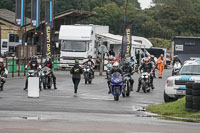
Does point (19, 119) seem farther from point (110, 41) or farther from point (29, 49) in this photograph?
point (110, 41)

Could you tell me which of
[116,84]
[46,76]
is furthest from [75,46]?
[116,84]

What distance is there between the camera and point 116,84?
23547 millimetres

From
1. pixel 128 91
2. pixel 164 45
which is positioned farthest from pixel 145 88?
pixel 164 45

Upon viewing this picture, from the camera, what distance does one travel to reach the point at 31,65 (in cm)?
2734

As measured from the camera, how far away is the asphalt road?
42.1 feet

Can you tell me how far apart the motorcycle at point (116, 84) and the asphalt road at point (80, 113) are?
355 millimetres

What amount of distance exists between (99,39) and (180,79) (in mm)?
29535

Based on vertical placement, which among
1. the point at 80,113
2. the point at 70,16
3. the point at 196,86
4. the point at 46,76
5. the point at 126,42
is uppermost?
the point at 70,16

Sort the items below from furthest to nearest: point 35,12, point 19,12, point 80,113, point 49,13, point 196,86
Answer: point 49,13 → point 35,12 → point 19,12 → point 196,86 → point 80,113

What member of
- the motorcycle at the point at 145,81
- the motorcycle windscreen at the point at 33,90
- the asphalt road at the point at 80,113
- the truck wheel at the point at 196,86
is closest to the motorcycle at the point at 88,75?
the asphalt road at the point at 80,113

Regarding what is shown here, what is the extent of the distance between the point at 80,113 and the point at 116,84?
6431mm

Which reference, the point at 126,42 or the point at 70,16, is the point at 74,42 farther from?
the point at 70,16

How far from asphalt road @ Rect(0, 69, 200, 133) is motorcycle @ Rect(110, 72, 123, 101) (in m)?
0.35

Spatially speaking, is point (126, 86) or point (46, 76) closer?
point (126, 86)
